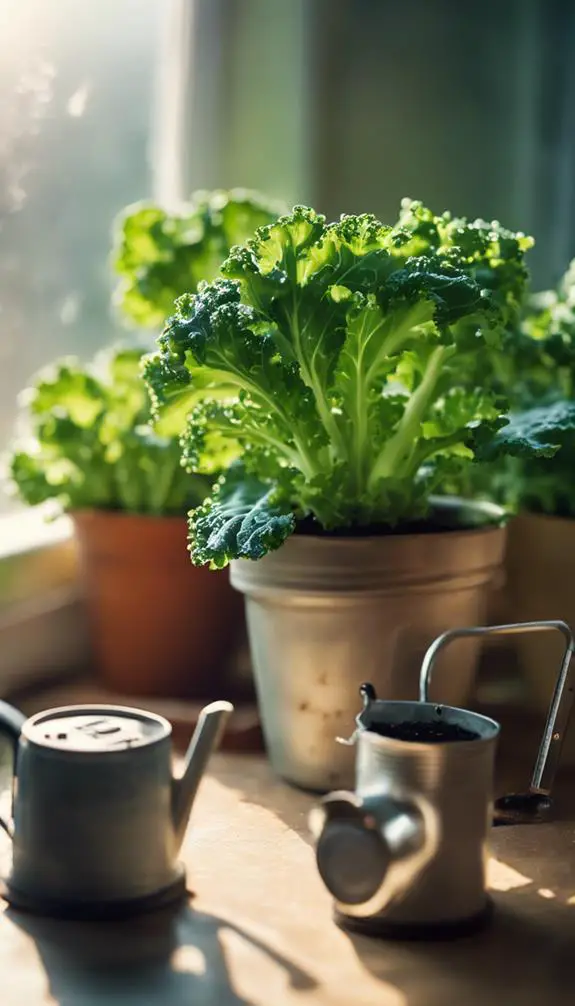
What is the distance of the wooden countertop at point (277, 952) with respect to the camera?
753 mm

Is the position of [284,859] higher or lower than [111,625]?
lower

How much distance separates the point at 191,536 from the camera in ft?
3.29

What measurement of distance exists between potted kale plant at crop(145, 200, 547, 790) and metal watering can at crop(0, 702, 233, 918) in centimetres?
18

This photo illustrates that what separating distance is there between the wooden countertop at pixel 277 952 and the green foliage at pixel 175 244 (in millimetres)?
634

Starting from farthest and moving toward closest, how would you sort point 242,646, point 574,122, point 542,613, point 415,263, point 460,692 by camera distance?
Result: point 574,122 → point 242,646 → point 542,613 → point 460,692 → point 415,263

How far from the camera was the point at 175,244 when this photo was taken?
134 cm

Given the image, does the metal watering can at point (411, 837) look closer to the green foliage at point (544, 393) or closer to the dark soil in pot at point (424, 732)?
the dark soil in pot at point (424, 732)

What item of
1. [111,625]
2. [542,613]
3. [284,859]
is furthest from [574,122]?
[284,859]

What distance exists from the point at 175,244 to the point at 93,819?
0.71 meters

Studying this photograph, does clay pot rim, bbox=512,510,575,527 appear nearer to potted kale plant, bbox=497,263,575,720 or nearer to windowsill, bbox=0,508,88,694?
potted kale plant, bbox=497,263,575,720

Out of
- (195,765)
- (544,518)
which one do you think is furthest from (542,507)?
(195,765)

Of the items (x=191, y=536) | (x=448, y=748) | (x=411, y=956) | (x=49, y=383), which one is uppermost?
(x=49, y=383)

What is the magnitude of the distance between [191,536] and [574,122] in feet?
4.01

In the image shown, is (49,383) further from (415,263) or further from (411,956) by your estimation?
(411,956)
